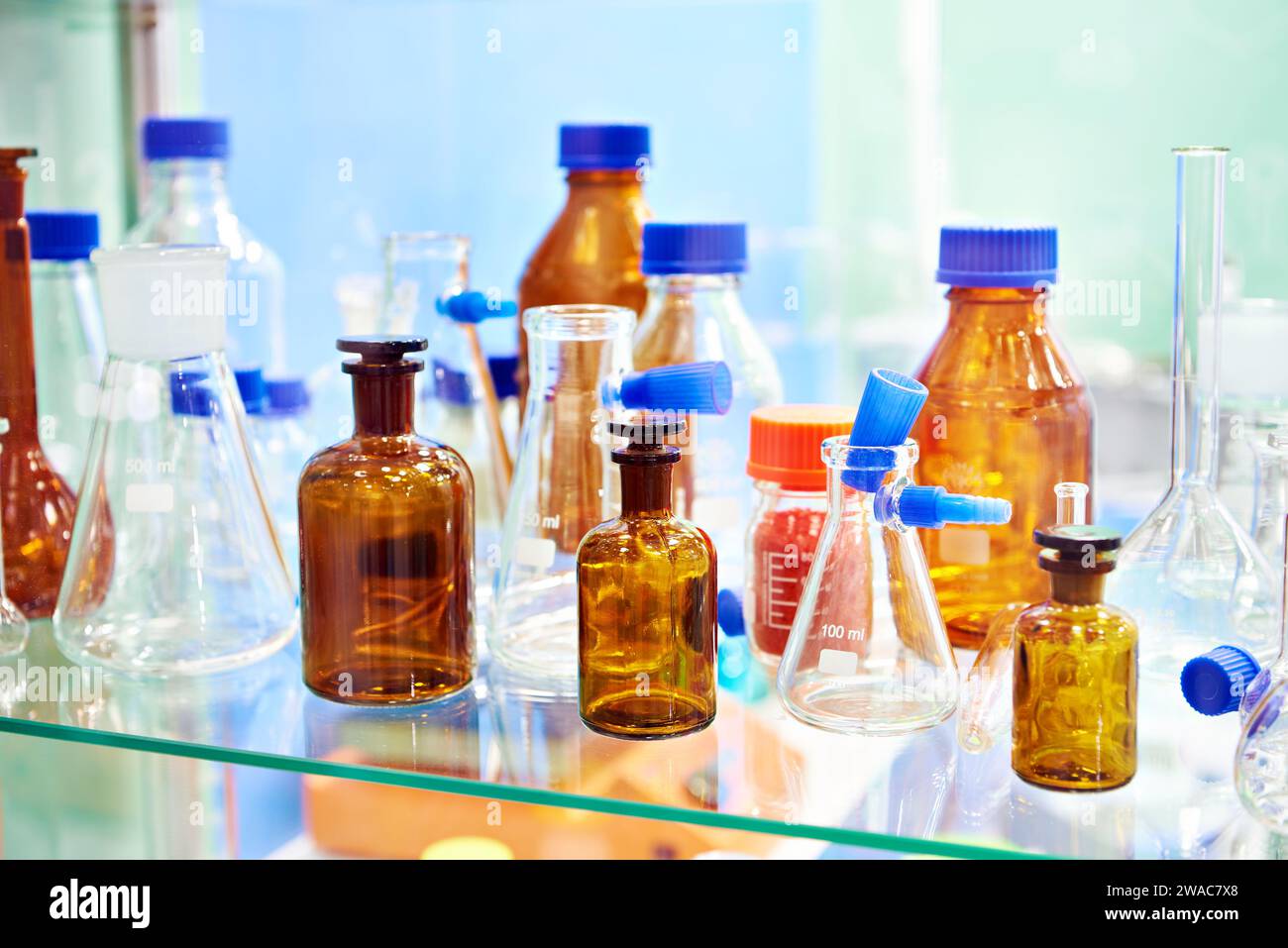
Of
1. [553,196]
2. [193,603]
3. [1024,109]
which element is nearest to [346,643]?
[193,603]

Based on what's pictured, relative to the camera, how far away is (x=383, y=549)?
0.99m

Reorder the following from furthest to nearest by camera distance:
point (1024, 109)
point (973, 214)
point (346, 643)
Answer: point (973, 214) < point (1024, 109) < point (346, 643)

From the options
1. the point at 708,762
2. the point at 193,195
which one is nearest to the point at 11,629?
the point at 193,195

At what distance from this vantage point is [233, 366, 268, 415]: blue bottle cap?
125cm

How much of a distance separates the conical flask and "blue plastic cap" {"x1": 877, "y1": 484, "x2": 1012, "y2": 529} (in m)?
0.52

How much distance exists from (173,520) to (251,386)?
19 cm

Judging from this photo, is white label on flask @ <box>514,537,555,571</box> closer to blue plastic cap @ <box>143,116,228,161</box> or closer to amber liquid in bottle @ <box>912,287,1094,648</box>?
amber liquid in bottle @ <box>912,287,1094,648</box>

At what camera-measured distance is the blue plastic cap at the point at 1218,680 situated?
874 millimetres

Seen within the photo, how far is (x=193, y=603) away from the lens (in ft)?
3.68

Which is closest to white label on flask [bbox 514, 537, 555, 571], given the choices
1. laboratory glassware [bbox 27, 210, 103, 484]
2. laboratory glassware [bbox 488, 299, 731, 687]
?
laboratory glassware [bbox 488, 299, 731, 687]

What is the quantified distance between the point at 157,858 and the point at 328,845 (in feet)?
0.70

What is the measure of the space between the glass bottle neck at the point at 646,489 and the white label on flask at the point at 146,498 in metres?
0.40

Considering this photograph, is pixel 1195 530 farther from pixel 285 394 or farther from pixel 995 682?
pixel 285 394
